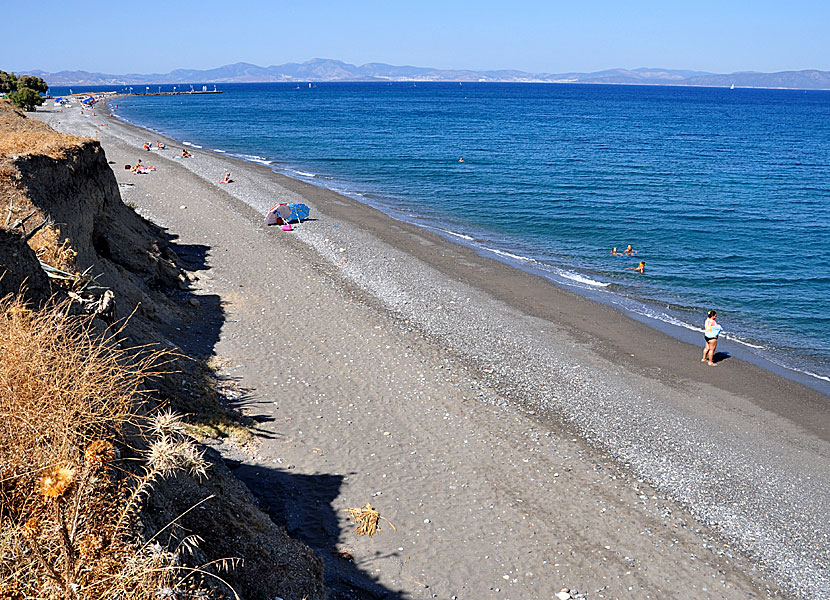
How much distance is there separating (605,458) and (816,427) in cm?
629

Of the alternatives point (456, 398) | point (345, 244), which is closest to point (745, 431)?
point (456, 398)

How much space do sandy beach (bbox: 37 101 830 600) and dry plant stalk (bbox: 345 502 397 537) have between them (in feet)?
0.52

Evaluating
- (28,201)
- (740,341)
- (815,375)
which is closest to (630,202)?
(740,341)

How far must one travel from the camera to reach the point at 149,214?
30.2 metres

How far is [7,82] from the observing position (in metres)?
85.7

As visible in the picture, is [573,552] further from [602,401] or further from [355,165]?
[355,165]

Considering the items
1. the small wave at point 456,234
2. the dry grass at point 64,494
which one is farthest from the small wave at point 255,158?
the dry grass at point 64,494

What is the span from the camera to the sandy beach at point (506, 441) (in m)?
9.97

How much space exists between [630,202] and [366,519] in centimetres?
3613

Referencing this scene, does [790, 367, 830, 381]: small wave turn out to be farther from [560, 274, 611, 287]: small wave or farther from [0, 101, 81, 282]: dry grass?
[0, 101, 81, 282]: dry grass

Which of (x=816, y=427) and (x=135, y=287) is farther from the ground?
(x=135, y=287)

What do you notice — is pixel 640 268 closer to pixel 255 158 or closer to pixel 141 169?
pixel 141 169

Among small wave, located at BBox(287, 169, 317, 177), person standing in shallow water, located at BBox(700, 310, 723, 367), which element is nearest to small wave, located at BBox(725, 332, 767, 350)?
person standing in shallow water, located at BBox(700, 310, 723, 367)

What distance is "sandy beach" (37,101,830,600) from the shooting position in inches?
392
